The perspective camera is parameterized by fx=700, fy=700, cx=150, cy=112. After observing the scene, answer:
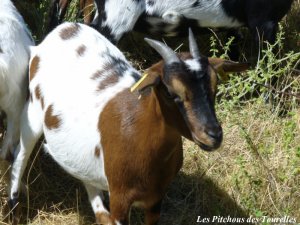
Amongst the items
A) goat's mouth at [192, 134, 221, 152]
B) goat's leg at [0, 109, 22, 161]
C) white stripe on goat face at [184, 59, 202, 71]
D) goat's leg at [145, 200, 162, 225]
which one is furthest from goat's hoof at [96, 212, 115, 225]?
white stripe on goat face at [184, 59, 202, 71]

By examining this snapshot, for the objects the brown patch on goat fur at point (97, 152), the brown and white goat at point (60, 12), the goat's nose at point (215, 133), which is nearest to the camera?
the goat's nose at point (215, 133)

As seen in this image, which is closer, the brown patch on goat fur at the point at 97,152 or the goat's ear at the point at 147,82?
the goat's ear at the point at 147,82

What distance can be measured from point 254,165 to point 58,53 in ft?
4.49

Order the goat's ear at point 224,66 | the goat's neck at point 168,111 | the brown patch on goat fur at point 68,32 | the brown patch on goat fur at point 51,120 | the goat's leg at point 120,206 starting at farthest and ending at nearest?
the brown patch on goat fur at point 68,32 → the brown patch on goat fur at point 51,120 → the goat's leg at point 120,206 → the goat's ear at point 224,66 → the goat's neck at point 168,111

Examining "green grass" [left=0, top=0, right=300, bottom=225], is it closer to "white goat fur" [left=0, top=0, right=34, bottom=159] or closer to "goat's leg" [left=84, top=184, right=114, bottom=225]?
"goat's leg" [left=84, top=184, right=114, bottom=225]

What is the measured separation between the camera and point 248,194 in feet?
13.7

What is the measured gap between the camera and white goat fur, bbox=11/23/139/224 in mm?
3633

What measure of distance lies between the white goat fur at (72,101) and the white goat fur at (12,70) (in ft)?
0.23

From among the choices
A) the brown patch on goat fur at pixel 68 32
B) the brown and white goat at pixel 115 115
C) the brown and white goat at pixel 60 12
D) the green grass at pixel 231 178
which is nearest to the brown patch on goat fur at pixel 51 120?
the brown and white goat at pixel 115 115

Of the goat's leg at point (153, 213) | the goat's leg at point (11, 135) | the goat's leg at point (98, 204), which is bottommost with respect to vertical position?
the goat's leg at point (98, 204)

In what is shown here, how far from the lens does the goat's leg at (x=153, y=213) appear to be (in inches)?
144

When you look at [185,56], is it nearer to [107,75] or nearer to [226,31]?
[107,75]

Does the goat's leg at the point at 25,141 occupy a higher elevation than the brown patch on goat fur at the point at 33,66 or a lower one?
lower

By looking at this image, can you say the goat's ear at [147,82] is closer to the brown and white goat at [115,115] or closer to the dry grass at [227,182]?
the brown and white goat at [115,115]
